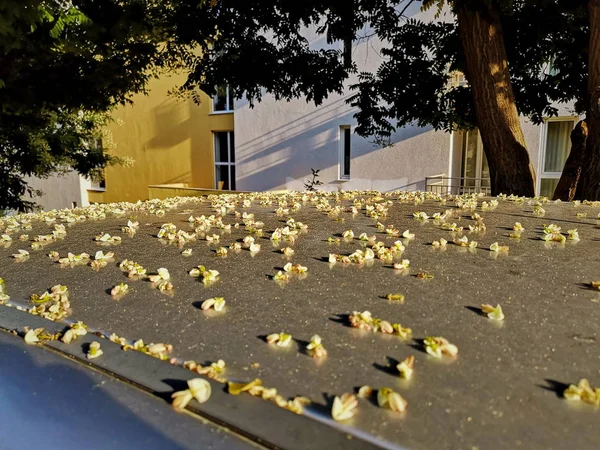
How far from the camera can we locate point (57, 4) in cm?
425

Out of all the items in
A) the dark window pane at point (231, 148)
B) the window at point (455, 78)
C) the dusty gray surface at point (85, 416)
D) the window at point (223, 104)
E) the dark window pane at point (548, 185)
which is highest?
the window at point (223, 104)

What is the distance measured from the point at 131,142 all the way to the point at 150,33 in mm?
11914

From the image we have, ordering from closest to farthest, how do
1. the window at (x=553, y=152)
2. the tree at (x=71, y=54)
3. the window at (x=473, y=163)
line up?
1. the tree at (x=71, y=54)
2. the window at (x=553, y=152)
3. the window at (x=473, y=163)

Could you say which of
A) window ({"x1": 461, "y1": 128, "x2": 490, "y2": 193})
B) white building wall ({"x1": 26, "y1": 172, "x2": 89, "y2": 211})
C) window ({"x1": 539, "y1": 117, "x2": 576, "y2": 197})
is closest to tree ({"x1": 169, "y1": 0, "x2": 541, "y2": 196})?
window ({"x1": 461, "y1": 128, "x2": 490, "y2": 193})

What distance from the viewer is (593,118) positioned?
5.06 metres

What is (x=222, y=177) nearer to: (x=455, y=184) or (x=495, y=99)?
(x=455, y=184)

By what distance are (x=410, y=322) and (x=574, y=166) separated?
545cm

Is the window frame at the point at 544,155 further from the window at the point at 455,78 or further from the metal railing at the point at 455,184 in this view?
the window at the point at 455,78

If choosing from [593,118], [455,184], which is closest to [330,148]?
[455,184]

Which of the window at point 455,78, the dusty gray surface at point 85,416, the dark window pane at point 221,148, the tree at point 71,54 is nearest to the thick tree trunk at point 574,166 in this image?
the window at point 455,78

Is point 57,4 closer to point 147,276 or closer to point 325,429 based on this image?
point 147,276

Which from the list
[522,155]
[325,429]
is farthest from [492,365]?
[522,155]

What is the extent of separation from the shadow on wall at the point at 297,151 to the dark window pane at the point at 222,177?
124cm

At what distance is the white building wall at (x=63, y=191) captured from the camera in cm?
1902
